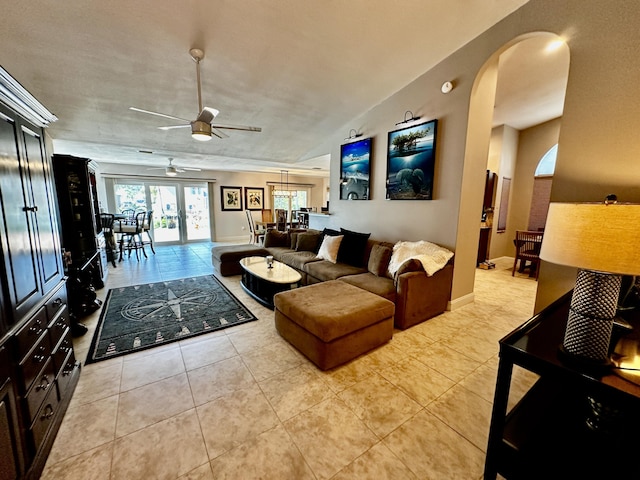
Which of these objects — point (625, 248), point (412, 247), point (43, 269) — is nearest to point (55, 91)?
point (43, 269)

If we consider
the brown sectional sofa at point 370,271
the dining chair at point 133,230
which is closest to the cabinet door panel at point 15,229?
the brown sectional sofa at point 370,271

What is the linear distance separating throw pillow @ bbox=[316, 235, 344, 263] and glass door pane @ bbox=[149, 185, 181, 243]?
5738mm

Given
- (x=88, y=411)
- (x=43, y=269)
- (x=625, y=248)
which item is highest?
(x=625, y=248)

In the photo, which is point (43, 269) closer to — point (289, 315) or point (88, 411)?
point (88, 411)

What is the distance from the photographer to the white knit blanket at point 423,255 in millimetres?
2917

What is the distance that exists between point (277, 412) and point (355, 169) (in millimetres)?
3713

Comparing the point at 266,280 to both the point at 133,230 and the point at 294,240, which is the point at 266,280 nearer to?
the point at 294,240

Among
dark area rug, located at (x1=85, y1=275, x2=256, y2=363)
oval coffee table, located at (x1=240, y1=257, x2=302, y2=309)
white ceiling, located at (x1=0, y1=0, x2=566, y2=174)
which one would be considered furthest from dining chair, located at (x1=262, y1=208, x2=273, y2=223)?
oval coffee table, located at (x1=240, y1=257, x2=302, y2=309)

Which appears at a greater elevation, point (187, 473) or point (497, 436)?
point (497, 436)

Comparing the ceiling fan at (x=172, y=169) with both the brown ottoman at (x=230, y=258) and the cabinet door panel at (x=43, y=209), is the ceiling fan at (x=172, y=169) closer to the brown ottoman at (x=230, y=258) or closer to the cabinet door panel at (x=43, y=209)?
the brown ottoman at (x=230, y=258)

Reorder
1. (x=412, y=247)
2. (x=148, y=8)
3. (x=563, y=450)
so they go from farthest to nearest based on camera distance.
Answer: (x=412, y=247) < (x=148, y=8) < (x=563, y=450)

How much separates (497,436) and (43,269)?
2616 millimetres

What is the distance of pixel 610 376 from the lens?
917 mm

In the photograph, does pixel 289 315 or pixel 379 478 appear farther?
pixel 289 315
